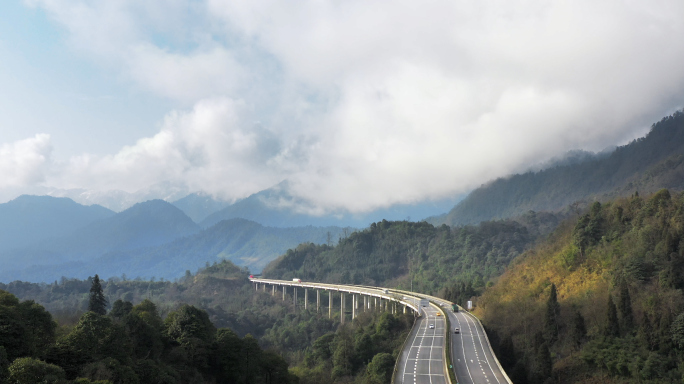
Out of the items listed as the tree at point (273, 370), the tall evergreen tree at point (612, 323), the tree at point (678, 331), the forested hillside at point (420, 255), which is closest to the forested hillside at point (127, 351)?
the tree at point (273, 370)

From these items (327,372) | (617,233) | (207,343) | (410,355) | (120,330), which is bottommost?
(327,372)

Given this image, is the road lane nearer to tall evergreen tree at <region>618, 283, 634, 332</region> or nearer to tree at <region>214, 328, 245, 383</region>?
tree at <region>214, 328, 245, 383</region>

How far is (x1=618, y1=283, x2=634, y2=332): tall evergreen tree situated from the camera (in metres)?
47.8

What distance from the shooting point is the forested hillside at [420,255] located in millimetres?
133500

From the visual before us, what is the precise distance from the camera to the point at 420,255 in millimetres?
160750

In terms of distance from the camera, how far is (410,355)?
4962 centimetres

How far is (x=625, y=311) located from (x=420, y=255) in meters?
113

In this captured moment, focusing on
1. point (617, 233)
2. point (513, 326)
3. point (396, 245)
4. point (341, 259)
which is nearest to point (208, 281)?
point (341, 259)

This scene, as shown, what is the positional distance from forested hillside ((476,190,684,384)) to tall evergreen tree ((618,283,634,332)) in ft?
0.35

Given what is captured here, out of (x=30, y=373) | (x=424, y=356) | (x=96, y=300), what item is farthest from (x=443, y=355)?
(x=96, y=300)

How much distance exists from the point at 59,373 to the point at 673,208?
223 feet

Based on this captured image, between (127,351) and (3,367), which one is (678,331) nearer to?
(127,351)

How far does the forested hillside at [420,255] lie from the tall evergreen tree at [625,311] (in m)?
66.8

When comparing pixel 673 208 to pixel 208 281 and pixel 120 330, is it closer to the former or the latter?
pixel 120 330
